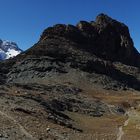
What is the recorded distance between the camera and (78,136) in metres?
60.6

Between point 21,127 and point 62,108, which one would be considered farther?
point 62,108

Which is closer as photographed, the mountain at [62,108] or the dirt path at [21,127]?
the dirt path at [21,127]

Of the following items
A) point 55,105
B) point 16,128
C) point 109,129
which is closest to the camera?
point 16,128

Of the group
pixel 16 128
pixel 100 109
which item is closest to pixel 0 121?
pixel 16 128

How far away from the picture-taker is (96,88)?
181500 millimetres

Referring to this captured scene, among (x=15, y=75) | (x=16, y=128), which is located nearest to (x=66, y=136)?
(x=16, y=128)

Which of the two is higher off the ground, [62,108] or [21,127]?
[62,108]

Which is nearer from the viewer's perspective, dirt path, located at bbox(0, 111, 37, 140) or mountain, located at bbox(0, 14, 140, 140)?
dirt path, located at bbox(0, 111, 37, 140)

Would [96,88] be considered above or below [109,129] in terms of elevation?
above

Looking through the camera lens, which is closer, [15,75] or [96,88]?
[96,88]

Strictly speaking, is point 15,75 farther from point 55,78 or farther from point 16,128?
point 16,128

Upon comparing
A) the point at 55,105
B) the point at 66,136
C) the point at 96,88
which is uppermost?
the point at 96,88

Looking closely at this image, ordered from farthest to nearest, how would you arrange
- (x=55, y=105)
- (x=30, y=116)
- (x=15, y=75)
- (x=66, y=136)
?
(x=15, y=75) < (x=55, y=105) < (x=30, y=116) < (x=66, y=136)

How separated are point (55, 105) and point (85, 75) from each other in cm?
9699
